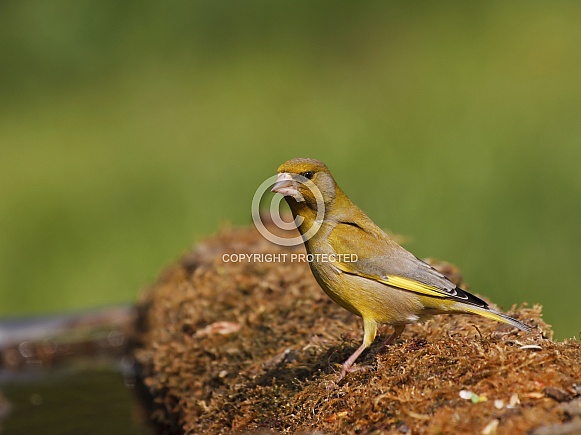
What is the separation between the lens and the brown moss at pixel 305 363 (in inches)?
140

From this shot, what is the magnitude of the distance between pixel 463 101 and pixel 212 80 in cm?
392

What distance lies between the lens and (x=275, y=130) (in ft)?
38.6

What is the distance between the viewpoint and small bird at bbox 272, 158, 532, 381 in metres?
4.45

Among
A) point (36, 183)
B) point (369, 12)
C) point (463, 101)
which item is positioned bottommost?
point (36, 183)

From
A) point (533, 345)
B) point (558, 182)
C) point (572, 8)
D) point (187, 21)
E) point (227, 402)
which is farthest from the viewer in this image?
point (187, 21)

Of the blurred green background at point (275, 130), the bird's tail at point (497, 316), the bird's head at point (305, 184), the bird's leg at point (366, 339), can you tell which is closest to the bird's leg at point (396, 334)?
the bird's leg at point (366, 339)

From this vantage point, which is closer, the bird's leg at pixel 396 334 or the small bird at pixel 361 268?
the small bird at pixel 361 268

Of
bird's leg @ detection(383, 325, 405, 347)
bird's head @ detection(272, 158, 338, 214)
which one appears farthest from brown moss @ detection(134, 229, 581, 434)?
bird's head @ detection(272, 158, 338, 214)

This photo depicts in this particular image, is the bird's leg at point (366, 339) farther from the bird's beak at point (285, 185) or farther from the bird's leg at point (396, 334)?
the bird's beak at point (285, 185)

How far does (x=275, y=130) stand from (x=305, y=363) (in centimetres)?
742

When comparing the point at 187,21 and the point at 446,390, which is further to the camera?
the point at 187,21

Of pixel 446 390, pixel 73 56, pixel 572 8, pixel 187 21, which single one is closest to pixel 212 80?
pixel 187 21

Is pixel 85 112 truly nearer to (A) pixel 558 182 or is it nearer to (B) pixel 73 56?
(B) pixel 73 56

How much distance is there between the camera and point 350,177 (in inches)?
393
